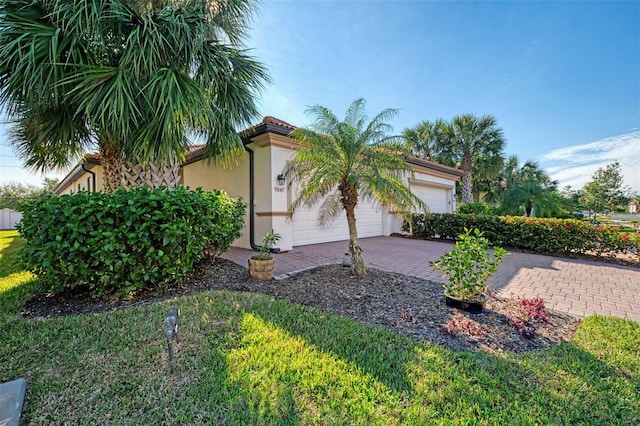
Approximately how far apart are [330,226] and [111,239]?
7.24 m

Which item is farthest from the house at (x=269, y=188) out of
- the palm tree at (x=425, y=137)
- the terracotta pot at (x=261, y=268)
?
the palm tree at (x=425, y=137)

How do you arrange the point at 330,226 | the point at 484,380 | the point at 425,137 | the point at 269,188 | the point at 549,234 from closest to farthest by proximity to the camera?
the point at 484,380 < the point at 269,188 < the point at 549,234 < the point at 330,226 < the point at 425,137

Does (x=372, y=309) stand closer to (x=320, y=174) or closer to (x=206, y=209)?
(x=320, y=174)

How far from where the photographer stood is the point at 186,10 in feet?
17.3

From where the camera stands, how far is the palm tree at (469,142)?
1711cm

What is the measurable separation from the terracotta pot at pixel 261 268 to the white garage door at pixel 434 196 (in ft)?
32.2

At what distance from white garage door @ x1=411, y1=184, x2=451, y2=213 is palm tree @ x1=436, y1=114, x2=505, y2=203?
3911mm

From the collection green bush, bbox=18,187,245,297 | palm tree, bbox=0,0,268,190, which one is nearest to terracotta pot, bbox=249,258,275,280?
green bush, bbox=18,187,245,297

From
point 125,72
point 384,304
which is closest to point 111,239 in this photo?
point 125,72

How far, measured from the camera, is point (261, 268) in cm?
516

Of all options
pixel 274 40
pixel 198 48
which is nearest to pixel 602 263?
pixel 274 40

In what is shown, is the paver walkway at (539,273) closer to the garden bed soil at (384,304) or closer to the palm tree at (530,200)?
the garden bed soil at (384,304)

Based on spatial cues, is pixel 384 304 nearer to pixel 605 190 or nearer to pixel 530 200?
pixel 530 200

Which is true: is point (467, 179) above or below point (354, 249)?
above
